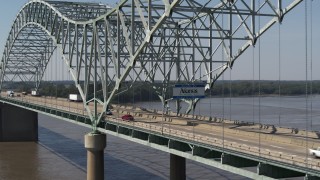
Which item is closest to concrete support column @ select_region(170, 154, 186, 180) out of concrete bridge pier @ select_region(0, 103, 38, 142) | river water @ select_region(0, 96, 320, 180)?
river water @ select_region(0, 96, 320, 180)

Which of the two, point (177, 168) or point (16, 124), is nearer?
point (177, 168)

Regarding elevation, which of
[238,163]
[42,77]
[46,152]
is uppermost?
[42,77]

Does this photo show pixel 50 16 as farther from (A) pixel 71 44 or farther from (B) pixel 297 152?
(B) pixel 297 152

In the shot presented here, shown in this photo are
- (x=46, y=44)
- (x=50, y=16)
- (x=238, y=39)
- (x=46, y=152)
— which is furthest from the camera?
(x=46, y=44)

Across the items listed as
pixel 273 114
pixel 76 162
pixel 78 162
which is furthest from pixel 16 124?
pixel 273 114

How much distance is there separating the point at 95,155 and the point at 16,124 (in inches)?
2503

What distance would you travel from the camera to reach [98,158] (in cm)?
5178

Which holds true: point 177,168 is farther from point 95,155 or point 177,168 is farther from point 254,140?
point 254,140

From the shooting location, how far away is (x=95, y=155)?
5209 cm

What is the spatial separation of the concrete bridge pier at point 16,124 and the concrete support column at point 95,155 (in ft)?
186

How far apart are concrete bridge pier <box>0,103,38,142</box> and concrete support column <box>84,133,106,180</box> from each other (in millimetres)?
56743

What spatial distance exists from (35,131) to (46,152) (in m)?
20.0

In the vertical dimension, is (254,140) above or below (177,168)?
above

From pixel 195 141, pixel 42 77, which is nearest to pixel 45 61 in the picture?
pixel 42 77
